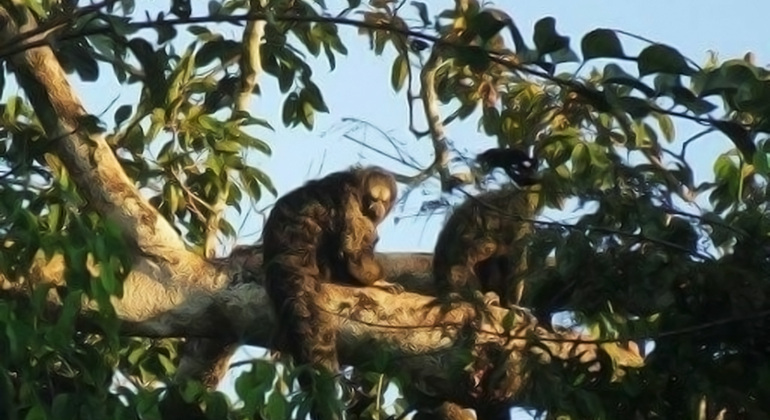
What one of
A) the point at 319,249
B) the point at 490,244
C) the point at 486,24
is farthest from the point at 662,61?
the point at 319,249

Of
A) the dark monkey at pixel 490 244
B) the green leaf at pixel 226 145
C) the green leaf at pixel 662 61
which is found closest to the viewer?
the green leaf at pixel 662 61

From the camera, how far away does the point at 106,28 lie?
12.1 ft

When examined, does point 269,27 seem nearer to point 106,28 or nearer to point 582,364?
point 106,28

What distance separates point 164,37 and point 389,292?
61.6 inches

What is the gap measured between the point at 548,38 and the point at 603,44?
0.40 ft

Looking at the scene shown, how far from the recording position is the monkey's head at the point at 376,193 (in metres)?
7.16

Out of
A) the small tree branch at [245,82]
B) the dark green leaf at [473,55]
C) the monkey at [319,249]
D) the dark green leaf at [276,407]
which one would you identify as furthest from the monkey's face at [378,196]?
the dark green leaf at [276,407]

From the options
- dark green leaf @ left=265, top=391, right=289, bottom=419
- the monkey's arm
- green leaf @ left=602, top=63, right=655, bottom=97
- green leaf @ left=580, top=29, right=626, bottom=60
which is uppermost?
green leaf @ left=580, top=29, right=626, bottom=60

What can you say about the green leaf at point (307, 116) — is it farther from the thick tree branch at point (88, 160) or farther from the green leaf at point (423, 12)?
the green leaf at point (423, 12)

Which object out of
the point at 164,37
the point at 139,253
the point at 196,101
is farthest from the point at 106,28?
the point at 196,101

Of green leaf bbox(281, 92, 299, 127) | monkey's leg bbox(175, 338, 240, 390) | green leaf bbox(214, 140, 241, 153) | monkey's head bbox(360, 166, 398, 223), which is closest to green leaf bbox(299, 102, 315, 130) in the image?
green leaf bbox(281, 92, 299, 127)

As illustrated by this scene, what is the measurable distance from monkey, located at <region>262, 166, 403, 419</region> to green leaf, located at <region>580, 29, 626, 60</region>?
3.30 ft

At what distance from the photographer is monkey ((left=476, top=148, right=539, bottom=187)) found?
410 centimetres

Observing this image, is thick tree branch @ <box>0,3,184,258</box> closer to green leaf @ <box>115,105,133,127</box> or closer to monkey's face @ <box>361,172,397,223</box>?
green leaf @ <box>115,105,133,127</box>
